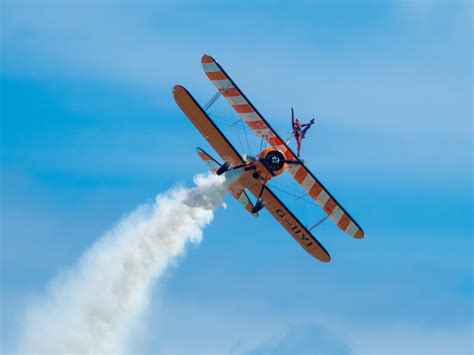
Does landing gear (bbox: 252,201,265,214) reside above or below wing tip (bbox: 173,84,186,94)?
below

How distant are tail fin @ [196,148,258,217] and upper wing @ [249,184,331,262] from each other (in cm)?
117

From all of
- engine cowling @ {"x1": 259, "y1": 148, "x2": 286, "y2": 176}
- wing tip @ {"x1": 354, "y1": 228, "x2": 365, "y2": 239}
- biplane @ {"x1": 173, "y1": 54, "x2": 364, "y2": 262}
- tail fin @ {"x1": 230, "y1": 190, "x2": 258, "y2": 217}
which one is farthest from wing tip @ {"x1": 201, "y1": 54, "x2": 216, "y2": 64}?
wing tip @ {"x1": 354, "y1": 228, "x2": 365, "y2": 239}

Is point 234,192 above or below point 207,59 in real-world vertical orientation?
below

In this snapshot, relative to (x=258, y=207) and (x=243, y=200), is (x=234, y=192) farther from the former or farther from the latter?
(x=258, y=207)

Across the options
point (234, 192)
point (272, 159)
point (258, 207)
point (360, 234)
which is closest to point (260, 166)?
point (272, 159)

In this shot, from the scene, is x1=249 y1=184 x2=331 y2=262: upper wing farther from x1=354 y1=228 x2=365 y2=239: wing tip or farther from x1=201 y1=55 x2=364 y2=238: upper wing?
x1=354 y1=228 x2=365 y2=239: wing tip

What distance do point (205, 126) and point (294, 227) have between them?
6.38m

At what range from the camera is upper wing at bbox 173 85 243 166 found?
48.9 meters

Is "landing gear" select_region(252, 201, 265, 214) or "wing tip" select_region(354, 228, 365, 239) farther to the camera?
"wing tip" select_region(354, 228, 365, 239)

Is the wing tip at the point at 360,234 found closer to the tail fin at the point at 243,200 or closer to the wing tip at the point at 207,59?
the tail fin at the point at 243,200

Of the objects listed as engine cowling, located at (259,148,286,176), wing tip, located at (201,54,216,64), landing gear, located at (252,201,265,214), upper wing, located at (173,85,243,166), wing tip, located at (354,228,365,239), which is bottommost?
landing gear, located at (252,201,265,214)

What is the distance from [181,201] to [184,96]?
232 inches

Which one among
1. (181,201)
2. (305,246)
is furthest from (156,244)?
(305,246)

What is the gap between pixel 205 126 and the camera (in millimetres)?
49344
